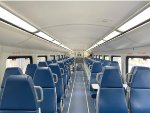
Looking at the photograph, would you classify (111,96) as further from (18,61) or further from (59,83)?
(18,61)

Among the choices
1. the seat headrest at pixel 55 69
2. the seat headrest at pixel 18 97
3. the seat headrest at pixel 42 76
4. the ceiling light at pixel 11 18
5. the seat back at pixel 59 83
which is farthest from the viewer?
the seat headrest at pixel 55 69

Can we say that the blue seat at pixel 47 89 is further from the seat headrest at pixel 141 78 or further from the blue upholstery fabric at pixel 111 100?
the seat headrest at pixel 141 78

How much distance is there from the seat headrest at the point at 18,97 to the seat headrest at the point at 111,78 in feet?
5.63

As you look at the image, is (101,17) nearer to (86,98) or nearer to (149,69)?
(149,69)

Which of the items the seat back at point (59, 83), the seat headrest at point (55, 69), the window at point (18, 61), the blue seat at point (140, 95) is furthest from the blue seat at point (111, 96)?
the window at point (18, 61)

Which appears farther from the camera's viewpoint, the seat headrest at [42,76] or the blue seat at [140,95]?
the seat headrest at [42,76]

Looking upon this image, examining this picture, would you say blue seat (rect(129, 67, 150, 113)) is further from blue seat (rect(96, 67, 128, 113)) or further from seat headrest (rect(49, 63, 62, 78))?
seat headrest (rect(49, 63, 62, 78))

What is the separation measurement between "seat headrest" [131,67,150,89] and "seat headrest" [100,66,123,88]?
0.26 m

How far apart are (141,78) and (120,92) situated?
Result: 1.45 ft

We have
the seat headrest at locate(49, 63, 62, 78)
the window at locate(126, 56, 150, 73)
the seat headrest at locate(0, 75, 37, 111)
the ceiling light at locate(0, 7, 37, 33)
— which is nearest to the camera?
the seat headrest at locate(0, 75, 37, 111)

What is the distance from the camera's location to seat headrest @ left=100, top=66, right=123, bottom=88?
380 centimetres

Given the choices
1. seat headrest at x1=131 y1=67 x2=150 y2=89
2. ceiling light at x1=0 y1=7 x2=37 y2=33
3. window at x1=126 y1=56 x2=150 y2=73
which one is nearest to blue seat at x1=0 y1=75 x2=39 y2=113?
ceiling light at x1=0 y1=7 x2=37 y2=33

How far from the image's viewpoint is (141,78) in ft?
12.5

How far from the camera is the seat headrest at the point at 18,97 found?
2.38m
